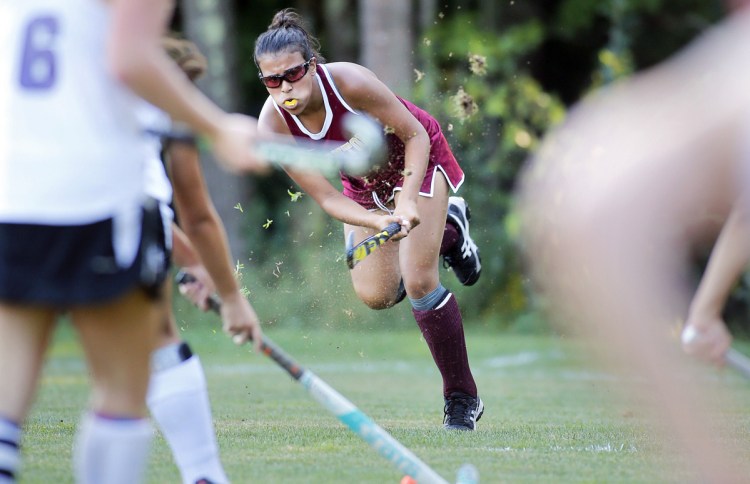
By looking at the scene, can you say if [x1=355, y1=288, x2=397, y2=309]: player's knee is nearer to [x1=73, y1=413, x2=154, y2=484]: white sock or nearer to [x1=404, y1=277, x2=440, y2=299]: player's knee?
[x1=404, y1=277, x2=440, y2=299]: player's knee

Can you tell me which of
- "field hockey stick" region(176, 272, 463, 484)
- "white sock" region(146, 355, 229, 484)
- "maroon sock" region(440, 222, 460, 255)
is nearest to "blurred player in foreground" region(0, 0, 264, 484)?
"white sock" region(146, 355, 229, 484)

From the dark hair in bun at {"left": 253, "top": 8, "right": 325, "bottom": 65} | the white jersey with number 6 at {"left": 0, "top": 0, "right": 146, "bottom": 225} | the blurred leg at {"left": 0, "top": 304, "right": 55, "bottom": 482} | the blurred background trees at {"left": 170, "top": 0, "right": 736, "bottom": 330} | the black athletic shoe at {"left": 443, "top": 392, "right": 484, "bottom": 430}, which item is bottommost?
the blurred background trees at {"left": 170, "top": 0, "right": 736, "bottom": 330}

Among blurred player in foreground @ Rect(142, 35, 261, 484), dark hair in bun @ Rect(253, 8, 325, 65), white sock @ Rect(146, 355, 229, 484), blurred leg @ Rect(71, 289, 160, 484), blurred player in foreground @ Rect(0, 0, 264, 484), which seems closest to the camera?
blurred player in foreground @ Rect(0, 0, 264, 484)

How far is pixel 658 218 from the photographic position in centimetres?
239

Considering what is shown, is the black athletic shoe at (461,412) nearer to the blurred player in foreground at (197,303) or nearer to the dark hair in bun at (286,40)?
the dark hair in bun at (286,40)

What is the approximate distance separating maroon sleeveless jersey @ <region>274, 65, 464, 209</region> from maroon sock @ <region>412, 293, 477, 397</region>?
52 cm

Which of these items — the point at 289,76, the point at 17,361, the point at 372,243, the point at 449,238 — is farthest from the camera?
the point at 449,238

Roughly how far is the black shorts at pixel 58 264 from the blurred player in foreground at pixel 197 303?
537 millimetres

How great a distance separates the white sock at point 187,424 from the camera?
320 centimetres

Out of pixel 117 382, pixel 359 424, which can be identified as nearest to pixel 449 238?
pixel 359 424

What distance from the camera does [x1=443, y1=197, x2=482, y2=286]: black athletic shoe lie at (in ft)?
18.5

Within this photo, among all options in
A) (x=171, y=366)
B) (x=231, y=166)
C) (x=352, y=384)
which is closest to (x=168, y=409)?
(x=171, y=366)

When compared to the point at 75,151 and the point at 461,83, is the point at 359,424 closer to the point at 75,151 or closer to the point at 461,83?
the point at 75,151

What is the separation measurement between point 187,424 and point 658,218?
4.73ft
